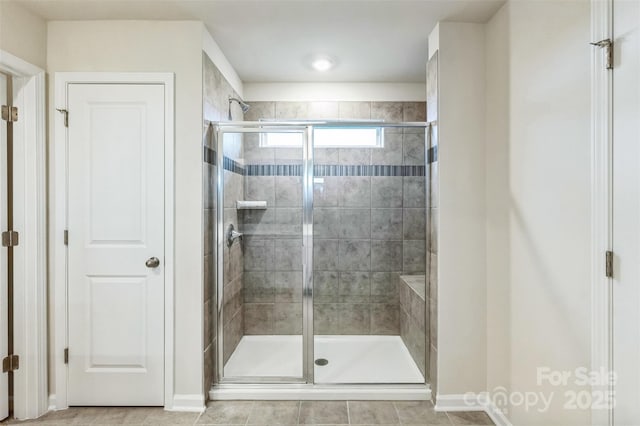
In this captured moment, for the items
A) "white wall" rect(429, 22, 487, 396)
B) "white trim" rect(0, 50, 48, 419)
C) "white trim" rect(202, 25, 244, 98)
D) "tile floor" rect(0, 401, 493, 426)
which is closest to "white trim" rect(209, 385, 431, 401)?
"tile floor" rect(0, 401, 493, 426)

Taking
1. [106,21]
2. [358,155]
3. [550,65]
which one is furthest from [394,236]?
[106,21]

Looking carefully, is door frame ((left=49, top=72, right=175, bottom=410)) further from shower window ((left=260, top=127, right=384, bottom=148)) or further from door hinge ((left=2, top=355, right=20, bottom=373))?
shower window ((left=260, top=127, right=384, bottom=148))

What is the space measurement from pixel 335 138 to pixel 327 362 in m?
1.71

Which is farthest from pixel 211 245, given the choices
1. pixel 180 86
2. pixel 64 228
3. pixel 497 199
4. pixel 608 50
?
pixel 608 50

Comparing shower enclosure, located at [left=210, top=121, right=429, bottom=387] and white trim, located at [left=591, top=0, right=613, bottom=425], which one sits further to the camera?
shower enclosure, located at [left=210, top=121, right=429, bottom=387]

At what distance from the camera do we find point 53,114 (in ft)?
7.14

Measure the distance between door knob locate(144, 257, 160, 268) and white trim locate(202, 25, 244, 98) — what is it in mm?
1386

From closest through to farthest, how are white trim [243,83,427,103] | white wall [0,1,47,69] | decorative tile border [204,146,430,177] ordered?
1. white wall [0,1,47,69]
2. decorative tile border [204,146,430,177]
3. white trim [243,83,427,103]

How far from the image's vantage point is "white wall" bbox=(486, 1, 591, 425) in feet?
4.66

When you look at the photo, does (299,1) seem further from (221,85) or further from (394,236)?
(394,236)

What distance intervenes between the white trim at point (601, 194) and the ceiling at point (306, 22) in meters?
0.87

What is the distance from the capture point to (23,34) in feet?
6.63

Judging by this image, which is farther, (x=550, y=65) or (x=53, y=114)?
(x=53, y=114)

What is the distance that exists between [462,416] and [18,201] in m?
3.06
